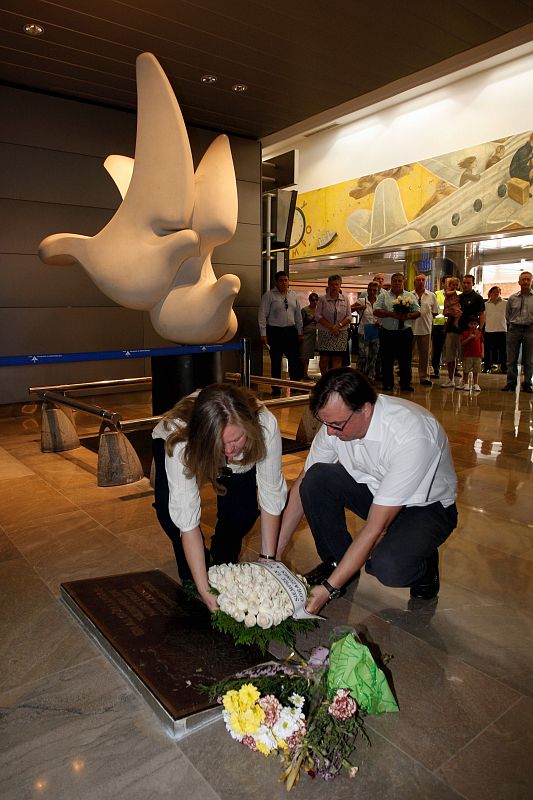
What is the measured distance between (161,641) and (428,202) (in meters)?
10.1

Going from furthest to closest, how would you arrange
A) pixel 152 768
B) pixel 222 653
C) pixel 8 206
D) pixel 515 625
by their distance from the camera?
pixel 8 206
pixel 515 625
pixel 222 653
pixel 152 768

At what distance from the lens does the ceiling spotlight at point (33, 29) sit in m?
5.62

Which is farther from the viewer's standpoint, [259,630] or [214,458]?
[214,458]

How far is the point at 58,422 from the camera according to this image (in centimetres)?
525

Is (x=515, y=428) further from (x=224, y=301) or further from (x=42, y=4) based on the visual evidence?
(x=42, y=4)

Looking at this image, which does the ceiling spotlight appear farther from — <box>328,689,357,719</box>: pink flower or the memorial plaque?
<box>328,689,357,719</box>: pink flower

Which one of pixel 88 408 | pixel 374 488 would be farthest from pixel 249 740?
pixel 88 408

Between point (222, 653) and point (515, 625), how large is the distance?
1.21 m

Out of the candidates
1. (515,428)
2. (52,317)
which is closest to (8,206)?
(52,317)

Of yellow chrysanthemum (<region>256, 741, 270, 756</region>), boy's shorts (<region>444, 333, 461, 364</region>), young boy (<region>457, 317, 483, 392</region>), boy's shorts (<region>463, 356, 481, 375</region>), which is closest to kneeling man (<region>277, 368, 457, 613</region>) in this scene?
yellow chrysanthemum (<region>256, 741, 270, 756</region>)

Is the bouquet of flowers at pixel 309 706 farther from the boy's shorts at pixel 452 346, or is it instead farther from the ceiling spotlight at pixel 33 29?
the boy's shorts at pixel 452 346

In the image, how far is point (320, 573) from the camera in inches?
104

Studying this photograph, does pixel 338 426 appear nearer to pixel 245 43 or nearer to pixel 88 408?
pixel 88 408

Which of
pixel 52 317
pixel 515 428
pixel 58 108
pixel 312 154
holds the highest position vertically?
pixel 312 154
